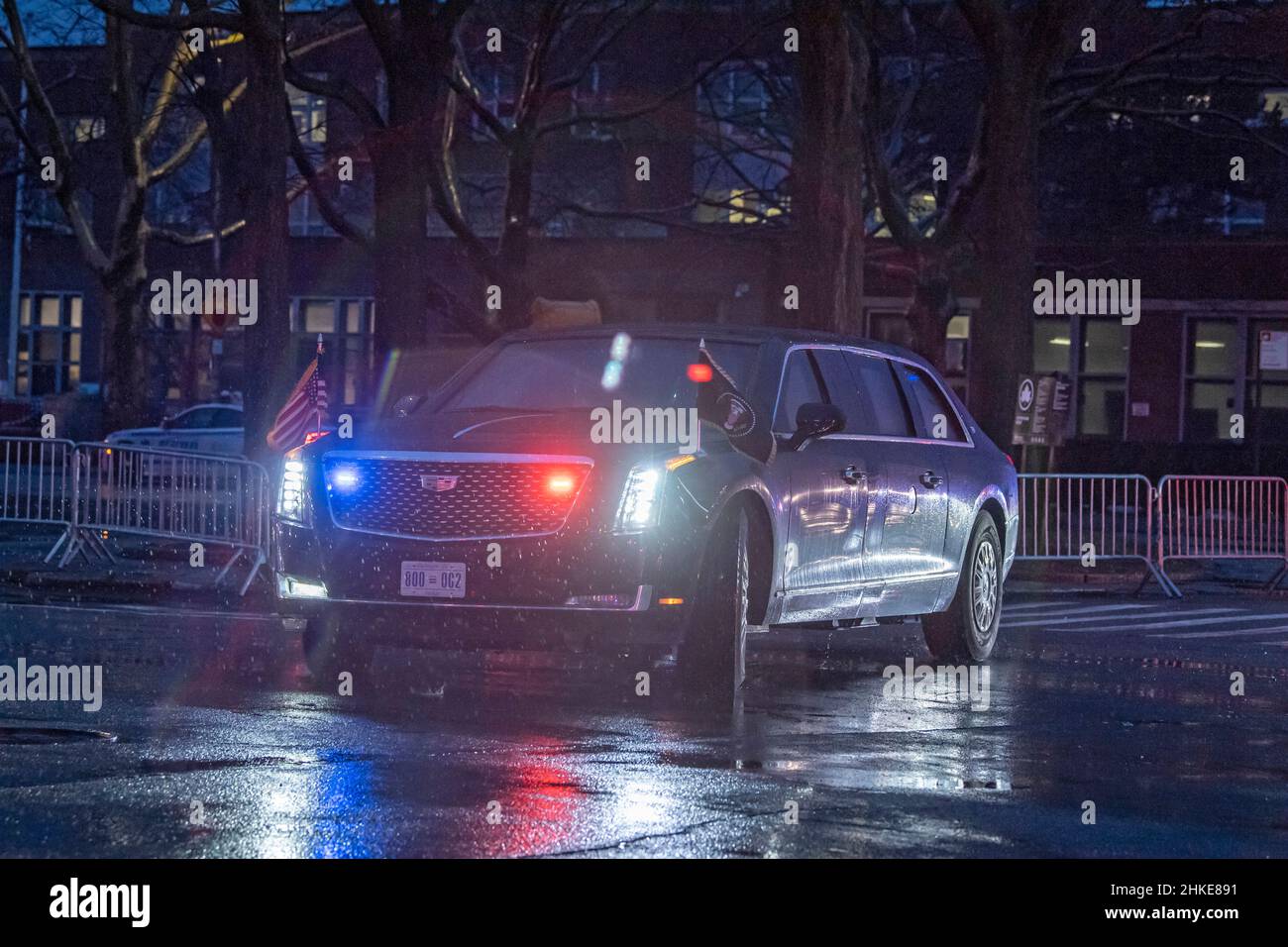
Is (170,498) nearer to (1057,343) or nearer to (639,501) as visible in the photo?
(639,501)

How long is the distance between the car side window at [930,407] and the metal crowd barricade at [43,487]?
9096 millimetres

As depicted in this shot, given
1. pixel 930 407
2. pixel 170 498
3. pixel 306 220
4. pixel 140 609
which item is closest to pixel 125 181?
pixel 306 220

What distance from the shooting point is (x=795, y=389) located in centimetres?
1242

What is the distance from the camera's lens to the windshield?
1179cm

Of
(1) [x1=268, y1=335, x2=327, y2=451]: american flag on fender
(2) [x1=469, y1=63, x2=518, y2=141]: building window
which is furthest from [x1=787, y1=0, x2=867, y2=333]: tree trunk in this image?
(2) [x1=469, y1=63, x2=518, y2=141]: building window

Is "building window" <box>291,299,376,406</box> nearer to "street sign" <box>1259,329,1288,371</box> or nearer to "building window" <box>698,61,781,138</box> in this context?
"building window" <box>698,61,781,138</box>

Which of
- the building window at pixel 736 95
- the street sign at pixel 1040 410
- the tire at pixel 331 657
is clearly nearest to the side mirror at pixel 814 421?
the tire at pixel 331 657

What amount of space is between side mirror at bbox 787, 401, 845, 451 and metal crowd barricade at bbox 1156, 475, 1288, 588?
11.4 meters

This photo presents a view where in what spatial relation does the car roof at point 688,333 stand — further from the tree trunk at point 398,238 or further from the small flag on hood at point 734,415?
the tree trunk at point 398,238

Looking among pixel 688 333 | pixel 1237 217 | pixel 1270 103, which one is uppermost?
pixel 1270 103

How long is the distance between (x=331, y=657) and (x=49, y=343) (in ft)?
162

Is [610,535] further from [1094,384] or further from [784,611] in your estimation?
[1094,384]

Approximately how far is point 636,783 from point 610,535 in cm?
245
